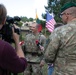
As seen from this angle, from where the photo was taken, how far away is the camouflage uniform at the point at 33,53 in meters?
7.51

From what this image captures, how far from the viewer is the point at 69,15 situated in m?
4.54

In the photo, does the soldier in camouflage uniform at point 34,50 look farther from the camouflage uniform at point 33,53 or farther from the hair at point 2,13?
the hair at point 2,13

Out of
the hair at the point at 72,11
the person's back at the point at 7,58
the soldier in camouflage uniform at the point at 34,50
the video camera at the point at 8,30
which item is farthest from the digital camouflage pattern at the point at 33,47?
the person's back at the point at 7,58

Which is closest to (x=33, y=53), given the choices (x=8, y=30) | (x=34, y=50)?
(x=34, y=50)

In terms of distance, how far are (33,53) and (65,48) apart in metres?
3.28

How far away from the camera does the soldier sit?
14.3 ft

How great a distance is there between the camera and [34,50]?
750cm

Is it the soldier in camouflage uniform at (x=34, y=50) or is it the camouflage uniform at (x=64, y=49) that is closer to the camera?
the camouflage uniform at (x=64, y=49)

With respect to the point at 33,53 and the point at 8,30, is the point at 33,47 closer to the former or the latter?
the point at 33,53

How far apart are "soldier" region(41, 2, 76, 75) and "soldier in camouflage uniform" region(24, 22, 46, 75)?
9.69 feet

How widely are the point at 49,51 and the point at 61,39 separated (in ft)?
0.94

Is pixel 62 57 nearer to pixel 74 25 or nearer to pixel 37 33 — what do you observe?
pixel 74 25

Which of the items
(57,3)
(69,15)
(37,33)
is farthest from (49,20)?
(57,3)

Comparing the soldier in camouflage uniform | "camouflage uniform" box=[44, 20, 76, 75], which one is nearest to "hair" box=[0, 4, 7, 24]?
"camouflage uniform" box=[44, 20, 76, 75]
